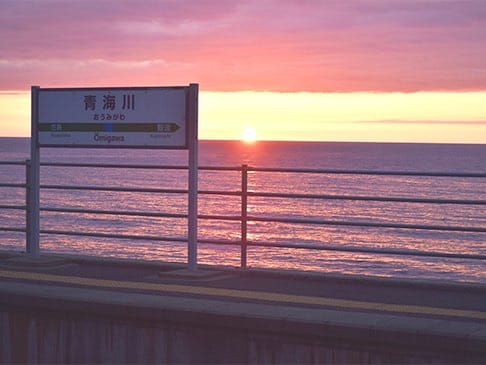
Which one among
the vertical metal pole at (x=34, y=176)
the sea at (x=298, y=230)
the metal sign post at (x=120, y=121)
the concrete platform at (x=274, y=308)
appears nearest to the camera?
the concrete platform at (x=274, y=308)

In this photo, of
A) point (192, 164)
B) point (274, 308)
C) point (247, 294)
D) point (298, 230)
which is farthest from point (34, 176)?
point (298, 230)

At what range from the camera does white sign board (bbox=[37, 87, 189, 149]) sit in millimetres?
10188

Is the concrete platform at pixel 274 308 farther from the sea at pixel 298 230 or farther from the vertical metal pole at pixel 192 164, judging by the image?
the sea at pixel 298 230

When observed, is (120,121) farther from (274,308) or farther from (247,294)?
(274,308)

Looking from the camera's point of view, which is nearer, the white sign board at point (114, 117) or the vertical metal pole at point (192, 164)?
the vertical metal pole at point (192, 164)

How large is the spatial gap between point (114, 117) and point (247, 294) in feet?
9.23

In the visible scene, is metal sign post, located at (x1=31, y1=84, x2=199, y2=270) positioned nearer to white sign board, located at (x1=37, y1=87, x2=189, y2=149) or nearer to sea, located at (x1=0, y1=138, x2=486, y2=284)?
white sign board, located at (x1=37, y1=87, x2=189, y2=149)

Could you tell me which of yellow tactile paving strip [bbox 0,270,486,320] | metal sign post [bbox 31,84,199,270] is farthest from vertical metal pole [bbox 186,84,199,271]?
yellow tactile paving strip [bbox 0,270,486,320]

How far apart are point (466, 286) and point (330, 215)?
2140 inches

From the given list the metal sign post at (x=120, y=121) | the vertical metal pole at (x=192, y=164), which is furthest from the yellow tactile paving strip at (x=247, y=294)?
the metal sign post at (x=120, y=121)

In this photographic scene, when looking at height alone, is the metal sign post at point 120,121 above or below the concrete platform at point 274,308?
above

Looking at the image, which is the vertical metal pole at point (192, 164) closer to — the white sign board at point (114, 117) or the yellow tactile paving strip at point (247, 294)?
the white sign board at point (114, 117)

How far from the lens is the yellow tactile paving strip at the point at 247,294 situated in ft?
25.7

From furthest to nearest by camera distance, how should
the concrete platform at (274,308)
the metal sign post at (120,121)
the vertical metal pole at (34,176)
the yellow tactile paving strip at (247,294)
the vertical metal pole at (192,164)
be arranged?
the vertical metal pole at (34,176)
the metal sign post at (120,121)
the vertical metal pole at (192,164)
the yellow tactile paving strip at (247,294)
the concrete platform at (274,308)
